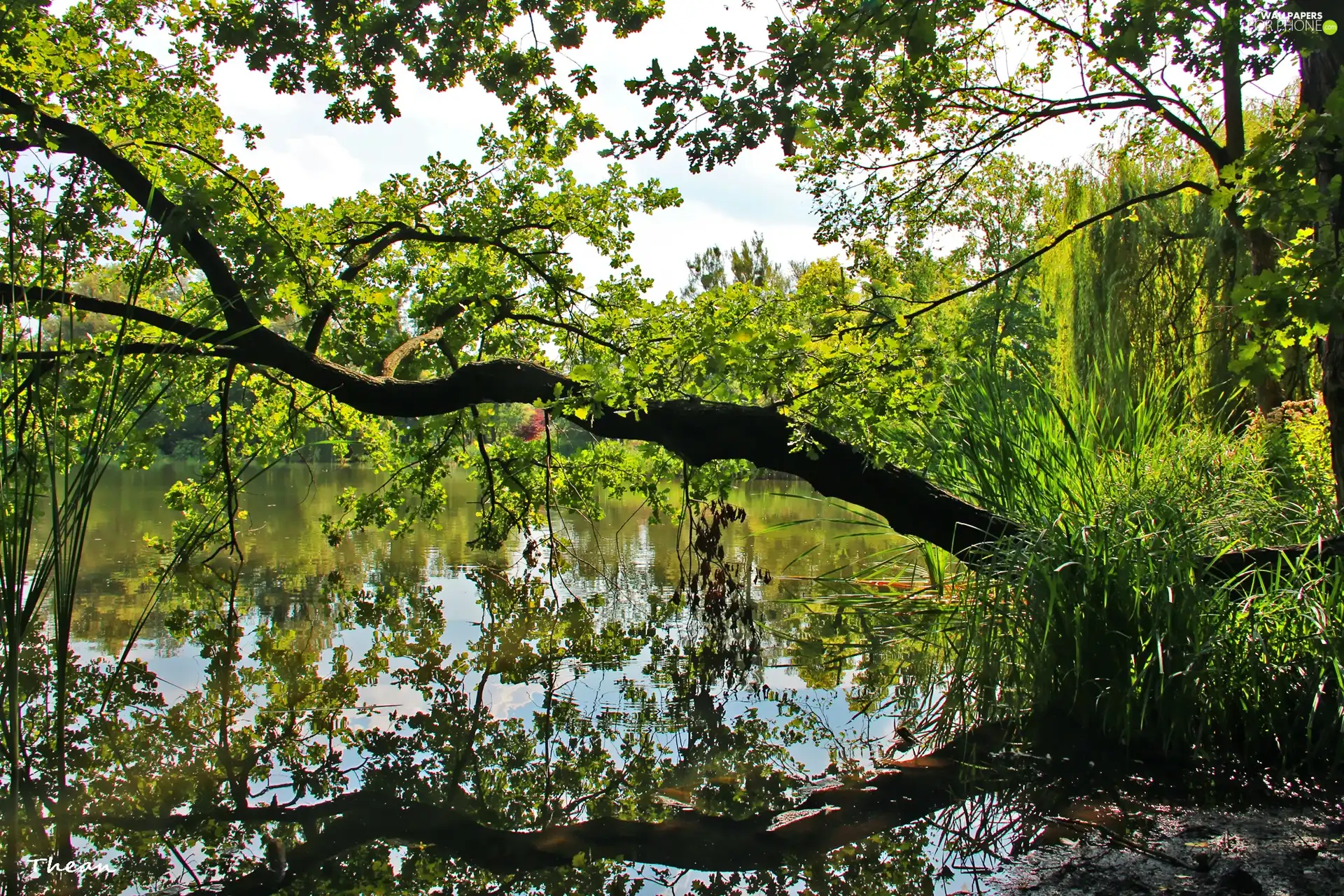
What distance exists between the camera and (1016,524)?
13.8ft

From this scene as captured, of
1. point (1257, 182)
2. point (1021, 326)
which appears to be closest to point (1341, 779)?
point (1257, 182)

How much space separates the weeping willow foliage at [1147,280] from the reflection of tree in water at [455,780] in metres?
6.72

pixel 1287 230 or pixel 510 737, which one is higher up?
pixel 1287 230

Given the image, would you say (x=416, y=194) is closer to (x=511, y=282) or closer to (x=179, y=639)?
(x=511, y=282)

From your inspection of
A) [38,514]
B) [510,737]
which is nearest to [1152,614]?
[510,737]

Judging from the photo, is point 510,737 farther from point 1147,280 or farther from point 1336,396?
point 1147,280

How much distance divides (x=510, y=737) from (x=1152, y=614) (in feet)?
8.51

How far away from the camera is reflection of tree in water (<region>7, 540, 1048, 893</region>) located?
2.62m

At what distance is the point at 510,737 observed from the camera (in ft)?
12.5

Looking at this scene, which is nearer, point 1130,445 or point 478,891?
Result: point 478,891

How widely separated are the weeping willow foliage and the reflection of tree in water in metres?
6.72

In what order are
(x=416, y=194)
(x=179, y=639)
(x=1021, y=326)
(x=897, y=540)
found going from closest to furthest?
(x=179, y=639), (x=416, y=194), (x=897, y=540), (x=1021, y=326)

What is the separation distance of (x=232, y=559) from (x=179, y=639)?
3.29 meters

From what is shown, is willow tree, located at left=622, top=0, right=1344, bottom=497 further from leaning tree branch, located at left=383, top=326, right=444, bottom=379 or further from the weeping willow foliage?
the weeping willow foliage
